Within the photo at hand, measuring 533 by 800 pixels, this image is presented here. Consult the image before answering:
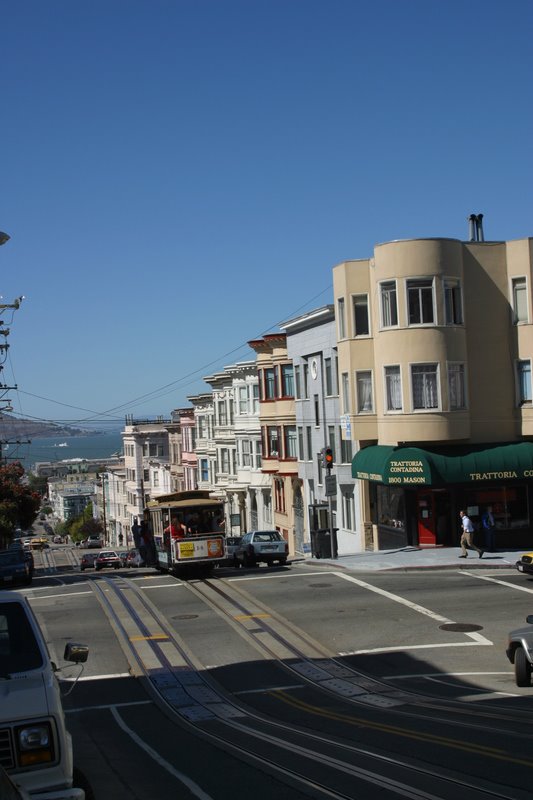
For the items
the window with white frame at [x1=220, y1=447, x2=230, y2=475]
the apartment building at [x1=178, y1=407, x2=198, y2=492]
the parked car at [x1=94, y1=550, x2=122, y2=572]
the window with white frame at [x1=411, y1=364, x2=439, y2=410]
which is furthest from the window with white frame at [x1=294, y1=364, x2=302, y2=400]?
the apartment building at [x1=178, y1=407, x2=198, y2=492]

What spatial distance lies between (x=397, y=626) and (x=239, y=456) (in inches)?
1562

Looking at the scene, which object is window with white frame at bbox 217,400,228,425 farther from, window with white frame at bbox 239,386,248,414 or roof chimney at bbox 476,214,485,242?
roof chimney at bbox 476,214,485,242

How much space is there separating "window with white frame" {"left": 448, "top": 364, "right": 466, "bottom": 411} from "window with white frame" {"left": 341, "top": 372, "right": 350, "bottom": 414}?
442cm

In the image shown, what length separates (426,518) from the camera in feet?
115

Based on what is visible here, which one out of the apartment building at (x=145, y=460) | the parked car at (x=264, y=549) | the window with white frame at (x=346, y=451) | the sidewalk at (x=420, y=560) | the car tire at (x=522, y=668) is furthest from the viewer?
the apartment building at (x=145, y=460)

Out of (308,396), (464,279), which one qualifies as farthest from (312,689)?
(308,396)

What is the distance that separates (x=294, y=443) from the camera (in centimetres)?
5019

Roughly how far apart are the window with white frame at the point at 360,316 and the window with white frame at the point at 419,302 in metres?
2.88

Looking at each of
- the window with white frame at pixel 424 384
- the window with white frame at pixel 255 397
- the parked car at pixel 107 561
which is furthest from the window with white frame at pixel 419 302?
the parked car at pixel 107 561

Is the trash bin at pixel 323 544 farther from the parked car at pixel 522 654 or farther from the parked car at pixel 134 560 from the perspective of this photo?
the parked car at pixel 522 654

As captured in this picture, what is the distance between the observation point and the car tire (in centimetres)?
1510

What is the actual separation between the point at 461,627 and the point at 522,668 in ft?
A: 18.6

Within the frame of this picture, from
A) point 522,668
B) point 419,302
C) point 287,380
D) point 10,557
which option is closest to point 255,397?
point 287,380

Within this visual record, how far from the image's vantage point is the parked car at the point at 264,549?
3750cm
